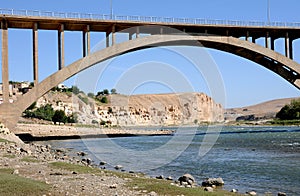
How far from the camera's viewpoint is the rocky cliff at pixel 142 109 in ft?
278

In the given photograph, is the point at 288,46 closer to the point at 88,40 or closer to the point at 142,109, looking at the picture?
the point at 88,40

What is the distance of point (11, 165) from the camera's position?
1381 cm

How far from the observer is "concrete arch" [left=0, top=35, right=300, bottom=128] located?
1169 inches

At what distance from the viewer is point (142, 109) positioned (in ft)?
409

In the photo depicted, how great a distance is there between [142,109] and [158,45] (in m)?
89.3

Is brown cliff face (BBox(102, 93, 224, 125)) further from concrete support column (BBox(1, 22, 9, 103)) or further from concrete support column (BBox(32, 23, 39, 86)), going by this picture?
concrete support column (BBox(1, 22, 9, 103))

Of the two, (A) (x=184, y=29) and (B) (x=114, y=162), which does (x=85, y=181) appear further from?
(A) (x=184, y=29)

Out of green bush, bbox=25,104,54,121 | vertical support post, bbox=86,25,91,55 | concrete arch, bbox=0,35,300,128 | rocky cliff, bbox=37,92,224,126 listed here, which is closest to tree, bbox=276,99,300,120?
rocky cliff, bbox=37,92,224,126

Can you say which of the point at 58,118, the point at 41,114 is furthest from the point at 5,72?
the point at 41,114

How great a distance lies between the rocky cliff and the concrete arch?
4335cm

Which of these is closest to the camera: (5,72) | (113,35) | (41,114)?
(5,72)

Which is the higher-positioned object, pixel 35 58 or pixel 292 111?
pixel 35 58

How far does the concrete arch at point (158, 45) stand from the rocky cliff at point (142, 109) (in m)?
43.3

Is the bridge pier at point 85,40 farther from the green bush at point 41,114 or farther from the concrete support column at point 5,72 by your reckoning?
the green bush at point 41,114
